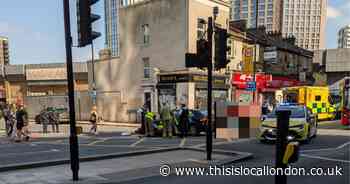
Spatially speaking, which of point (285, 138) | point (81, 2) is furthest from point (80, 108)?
point (285, 138)

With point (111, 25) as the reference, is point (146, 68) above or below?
below

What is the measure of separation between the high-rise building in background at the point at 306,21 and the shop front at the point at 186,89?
18478 mm

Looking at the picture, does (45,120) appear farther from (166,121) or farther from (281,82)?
(281,82)

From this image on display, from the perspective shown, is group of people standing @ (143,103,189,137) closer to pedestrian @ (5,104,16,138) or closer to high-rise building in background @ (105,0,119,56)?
pedestrian @ (5,104,16,138)

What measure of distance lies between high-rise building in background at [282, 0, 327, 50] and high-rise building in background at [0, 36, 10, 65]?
48.6m

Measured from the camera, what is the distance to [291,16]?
37.0 metres

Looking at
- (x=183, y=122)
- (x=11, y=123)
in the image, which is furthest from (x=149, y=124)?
(x=11, y=123)

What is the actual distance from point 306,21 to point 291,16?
4.05m

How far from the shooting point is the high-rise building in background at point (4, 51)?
5206 cm

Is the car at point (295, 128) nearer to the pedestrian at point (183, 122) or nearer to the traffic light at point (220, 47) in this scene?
the pedestrian at point (183, 122)

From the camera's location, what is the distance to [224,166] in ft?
24.9

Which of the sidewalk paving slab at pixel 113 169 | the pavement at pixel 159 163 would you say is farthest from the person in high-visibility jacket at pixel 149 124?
the sidewalk paving slab at pixel 113 169

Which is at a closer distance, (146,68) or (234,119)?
(234,119)

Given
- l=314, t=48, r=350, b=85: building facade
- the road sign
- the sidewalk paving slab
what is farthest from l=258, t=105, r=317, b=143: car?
l=314, t=48, r=350, b=85: building facade
